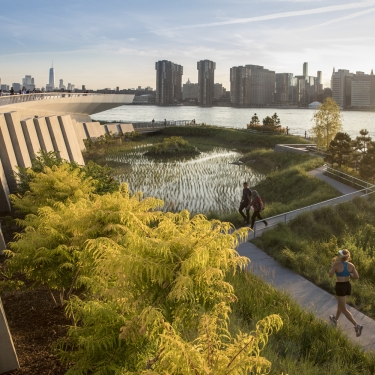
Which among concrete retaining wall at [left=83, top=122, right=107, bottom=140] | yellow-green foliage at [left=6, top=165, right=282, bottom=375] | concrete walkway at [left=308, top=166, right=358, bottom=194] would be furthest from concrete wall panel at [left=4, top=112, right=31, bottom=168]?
concrete retaining wall at [left=83, top=122, right=107, bottom=140]

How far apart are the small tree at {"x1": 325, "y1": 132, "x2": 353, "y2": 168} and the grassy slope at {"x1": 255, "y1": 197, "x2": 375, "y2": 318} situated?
291 inches

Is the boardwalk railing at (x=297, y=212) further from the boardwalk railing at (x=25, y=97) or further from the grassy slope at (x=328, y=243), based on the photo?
the boardwalk railing at (x=25, y=97)

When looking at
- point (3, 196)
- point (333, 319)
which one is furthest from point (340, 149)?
point (333, 319)

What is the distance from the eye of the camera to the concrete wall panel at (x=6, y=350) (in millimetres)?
7082

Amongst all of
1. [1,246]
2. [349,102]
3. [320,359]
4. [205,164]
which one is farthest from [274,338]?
[349,102]

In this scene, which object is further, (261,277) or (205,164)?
(205,164)

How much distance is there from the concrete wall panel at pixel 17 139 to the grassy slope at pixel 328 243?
10.9 metres

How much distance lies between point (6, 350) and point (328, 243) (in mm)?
10762

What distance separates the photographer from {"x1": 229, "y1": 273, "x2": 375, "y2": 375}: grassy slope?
716 centimetres

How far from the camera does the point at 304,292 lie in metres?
10.9

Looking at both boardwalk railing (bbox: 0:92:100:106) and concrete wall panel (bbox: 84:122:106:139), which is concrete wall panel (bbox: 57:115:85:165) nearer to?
boardwalk railing (bbox: 0:92:100:106)

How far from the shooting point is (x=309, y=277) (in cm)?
1195

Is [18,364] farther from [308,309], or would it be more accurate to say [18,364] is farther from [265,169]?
[265,169]

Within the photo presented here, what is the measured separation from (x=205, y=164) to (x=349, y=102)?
126 meters
